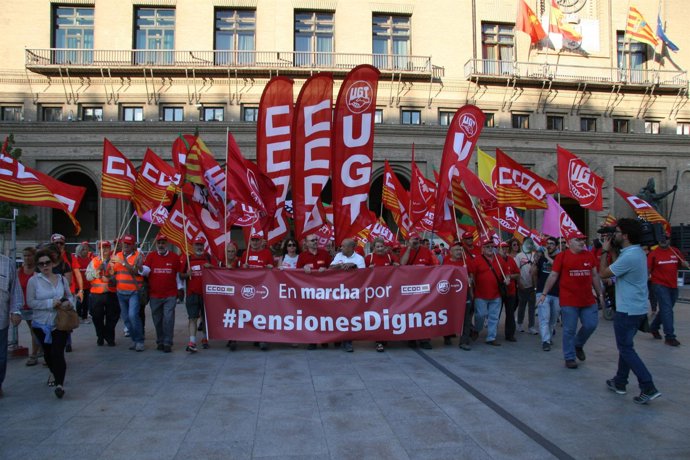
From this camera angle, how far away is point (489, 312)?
29.2ft

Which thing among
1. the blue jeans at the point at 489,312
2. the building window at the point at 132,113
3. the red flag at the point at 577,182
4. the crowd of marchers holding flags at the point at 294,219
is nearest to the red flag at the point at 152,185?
the crowd of marchers holding flags at the point at 294,219

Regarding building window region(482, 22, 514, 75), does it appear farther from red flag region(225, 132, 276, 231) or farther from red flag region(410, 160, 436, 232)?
red flag region(225, 132, 276, 231)

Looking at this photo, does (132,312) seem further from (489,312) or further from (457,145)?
(457,145)

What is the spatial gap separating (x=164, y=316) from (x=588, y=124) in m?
27.5

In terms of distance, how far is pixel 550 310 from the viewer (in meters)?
9.08

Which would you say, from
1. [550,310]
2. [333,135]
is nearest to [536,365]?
[550,310]

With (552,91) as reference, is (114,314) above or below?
below

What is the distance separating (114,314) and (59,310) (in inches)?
135

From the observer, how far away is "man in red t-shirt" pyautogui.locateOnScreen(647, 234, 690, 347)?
Result: 28.8 ft

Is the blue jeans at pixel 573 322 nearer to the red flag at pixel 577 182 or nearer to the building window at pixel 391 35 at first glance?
the red flag at pixel 577 182

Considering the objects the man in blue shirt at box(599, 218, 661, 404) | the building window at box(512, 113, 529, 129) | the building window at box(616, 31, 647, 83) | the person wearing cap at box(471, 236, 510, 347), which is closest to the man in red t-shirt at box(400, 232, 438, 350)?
the person wearing cap at box(471, 236, 510, 347)

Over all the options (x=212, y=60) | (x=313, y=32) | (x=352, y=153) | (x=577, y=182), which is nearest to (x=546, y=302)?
(x=352, y=153)

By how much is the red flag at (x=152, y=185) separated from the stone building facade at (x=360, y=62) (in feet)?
45.7

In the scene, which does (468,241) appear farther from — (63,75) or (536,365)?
(63,75)
